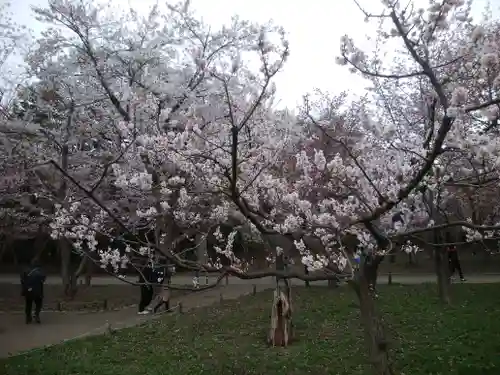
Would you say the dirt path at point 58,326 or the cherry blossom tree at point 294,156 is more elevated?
the cherry blossom tree at point 294,156

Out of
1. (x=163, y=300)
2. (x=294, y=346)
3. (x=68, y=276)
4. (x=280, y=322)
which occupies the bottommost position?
(x=294, y=346)

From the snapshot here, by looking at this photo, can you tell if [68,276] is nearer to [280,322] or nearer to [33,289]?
[33,289]

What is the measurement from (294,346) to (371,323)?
166 inches

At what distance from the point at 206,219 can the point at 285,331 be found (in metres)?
3.34

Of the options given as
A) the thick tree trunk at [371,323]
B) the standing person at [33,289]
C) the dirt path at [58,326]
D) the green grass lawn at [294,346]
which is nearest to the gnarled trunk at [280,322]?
the green grass lawn at [294,346]

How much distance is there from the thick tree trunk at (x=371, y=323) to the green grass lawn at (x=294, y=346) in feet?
9.45

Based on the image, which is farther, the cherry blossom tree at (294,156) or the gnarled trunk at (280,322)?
the gnarled trunk at (280,322)

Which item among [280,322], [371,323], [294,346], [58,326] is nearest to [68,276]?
[58,326]

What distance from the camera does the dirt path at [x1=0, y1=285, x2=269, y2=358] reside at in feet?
30.8

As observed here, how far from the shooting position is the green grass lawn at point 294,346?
23.4 ft

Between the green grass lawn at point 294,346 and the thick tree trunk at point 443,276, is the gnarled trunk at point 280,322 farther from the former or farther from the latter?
the thick tree trunk at point 443,276

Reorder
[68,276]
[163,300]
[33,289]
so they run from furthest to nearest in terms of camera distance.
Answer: [68,276] → [163,300] → [33,289]

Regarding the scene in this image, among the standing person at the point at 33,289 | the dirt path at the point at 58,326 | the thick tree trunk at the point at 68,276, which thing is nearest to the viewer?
the dirt path at the point at 58,326

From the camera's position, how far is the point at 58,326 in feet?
36.4
